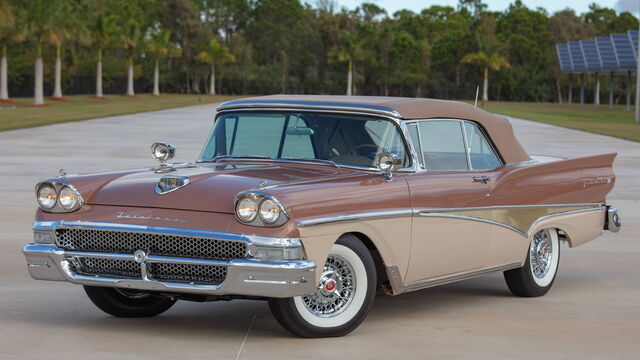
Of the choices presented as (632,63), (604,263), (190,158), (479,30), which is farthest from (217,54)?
(604,263)

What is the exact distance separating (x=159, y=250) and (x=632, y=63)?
246 feet

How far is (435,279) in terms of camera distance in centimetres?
708

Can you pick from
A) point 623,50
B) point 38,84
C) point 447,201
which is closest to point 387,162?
point 447,201

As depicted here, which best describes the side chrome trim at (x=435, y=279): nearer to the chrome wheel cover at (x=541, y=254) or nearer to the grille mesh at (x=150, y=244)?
the chrome wheel cover at (x=541, y=254)

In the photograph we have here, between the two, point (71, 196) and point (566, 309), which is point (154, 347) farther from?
point (566, 309)

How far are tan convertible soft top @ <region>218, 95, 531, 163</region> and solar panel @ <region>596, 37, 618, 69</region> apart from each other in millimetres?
73921

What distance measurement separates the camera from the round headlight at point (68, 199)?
6552 millimetres

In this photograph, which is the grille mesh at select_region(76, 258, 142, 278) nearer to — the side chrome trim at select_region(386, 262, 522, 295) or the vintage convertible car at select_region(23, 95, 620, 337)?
the vintage convertible car at select_region(23, 95, 620, 337)

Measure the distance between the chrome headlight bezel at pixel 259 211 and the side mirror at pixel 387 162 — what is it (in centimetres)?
94

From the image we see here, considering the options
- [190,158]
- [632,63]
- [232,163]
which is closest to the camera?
[232,163]

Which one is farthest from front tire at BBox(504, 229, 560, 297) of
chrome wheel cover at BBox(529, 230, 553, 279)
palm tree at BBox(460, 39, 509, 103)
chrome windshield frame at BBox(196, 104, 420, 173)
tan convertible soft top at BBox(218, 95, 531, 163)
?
palm tree at BBox(460, 39, 509, 103)

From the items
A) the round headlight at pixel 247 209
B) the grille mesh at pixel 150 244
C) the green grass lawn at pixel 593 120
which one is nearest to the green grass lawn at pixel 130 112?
the green grass lawn at pixel 593 120

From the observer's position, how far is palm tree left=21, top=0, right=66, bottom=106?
2539 inches

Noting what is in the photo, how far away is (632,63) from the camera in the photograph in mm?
77062
